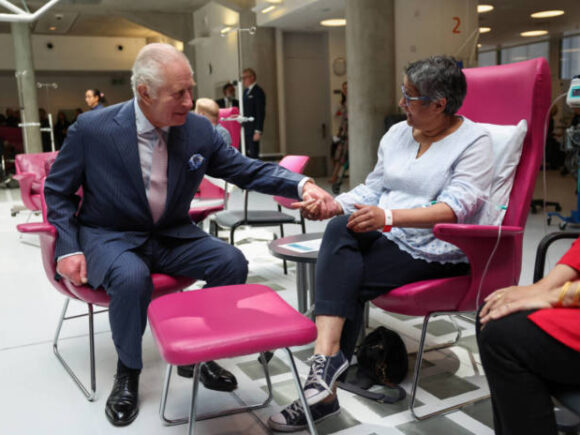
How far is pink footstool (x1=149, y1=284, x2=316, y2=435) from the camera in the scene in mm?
1440

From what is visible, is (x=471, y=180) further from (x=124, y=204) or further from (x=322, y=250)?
(x=124, y=204)

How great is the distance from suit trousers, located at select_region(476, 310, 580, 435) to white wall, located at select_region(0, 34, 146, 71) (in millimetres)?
18600

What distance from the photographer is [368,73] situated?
823 cm

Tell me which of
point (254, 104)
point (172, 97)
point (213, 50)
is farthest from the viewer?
point (213, 50)

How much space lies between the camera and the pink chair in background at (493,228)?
6.36 feet

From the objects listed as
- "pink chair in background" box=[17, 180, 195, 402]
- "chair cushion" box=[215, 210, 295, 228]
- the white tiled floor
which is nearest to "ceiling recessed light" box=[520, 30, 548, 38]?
the white tiled floor

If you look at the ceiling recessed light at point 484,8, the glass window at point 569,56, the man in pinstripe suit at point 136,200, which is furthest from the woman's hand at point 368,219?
the glass window at point 569,56

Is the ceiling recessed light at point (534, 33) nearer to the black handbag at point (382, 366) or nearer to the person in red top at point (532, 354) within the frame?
the black handbag at point (382, 366)

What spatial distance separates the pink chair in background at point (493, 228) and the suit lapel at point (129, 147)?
999 mm

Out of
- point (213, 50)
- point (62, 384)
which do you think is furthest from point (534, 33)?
point (62, 384)

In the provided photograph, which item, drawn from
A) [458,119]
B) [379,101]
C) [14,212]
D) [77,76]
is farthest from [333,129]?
[77,76]

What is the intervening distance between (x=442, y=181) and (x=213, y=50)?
1208 centimetres

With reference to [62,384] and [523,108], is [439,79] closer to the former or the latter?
[523,108]

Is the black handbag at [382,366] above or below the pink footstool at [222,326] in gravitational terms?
below
